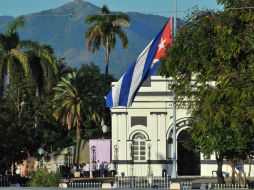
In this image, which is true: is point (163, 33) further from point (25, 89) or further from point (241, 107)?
point (25, 89)

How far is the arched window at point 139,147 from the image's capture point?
55.7 meters

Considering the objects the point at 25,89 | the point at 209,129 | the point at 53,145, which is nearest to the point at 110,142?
the point at 53,145

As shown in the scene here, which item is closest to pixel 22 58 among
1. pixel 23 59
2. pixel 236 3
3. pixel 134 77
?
pixel 23 59

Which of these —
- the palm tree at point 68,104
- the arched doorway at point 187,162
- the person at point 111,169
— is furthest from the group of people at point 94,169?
the palm tree at point 68,104

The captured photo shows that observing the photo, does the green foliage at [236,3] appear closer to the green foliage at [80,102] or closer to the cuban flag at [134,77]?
the cuban flag at [134,77]

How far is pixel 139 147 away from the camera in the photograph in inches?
2194

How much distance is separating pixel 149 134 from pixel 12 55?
11717 millimetres

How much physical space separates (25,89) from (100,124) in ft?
34.0

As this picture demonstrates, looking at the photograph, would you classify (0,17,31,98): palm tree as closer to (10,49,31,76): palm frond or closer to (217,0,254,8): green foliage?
(10,49,31,76): palm frond

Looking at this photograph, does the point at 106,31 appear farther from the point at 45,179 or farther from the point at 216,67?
the point at 216,67

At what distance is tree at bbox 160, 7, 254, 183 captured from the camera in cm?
1731

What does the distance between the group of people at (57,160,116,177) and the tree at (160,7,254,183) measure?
36.5 m

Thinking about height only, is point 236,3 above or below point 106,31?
below

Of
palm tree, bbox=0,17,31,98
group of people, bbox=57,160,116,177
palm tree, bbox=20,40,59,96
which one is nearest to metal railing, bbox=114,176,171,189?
group of people, bbox=57,160,116,177
